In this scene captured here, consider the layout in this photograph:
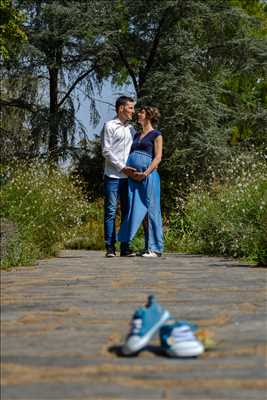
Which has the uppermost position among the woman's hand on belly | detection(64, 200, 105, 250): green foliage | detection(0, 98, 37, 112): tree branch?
detection(0, 98, 37, 112): tree branch

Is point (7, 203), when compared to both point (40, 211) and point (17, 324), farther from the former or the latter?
point (17, 324)

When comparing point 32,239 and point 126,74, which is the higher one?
point 126,74

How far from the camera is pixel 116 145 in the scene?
892cm

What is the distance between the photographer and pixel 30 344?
130 inches

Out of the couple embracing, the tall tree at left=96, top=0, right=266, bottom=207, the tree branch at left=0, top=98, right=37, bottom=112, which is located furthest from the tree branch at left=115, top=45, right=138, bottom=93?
the couple embracing

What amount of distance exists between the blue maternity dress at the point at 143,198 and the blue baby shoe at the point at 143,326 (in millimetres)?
5745

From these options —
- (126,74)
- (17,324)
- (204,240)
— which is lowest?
(204,240)

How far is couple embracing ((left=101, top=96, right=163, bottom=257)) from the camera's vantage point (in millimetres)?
8836

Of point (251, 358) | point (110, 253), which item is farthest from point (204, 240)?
point (251, 358)

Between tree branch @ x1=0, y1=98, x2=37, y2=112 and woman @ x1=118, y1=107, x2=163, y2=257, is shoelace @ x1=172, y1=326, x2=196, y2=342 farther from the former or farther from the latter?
tree branch @ x1=0, y1=98, x2=37, y2=112

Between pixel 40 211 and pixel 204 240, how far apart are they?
3220 millimetres

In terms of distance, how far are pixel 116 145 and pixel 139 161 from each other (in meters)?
0.34

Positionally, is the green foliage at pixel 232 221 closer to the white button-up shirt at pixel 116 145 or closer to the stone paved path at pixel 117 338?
the white button-up shirt at pixel 116 145

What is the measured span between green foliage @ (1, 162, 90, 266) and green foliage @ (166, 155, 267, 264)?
6.55 feet
